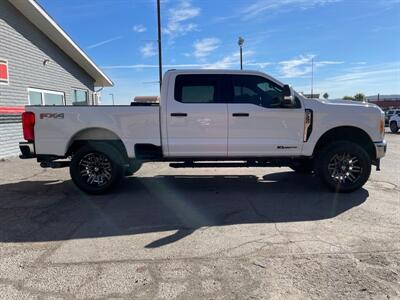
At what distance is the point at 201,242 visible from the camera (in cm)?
434

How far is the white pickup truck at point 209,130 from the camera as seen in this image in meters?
6.44

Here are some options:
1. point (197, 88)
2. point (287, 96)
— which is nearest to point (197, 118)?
point (197, 88)

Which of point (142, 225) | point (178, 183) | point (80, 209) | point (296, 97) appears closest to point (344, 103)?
point (296, 97)

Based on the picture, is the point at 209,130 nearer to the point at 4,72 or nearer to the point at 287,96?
the point at 287,96

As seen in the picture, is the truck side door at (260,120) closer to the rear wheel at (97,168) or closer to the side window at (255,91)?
the side window at (255,91)

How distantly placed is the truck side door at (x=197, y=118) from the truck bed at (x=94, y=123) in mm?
320

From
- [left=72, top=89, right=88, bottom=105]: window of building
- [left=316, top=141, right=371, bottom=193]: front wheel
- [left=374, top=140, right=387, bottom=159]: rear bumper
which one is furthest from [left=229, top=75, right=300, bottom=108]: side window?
[left=72, top=89, right=88, bottom=105]: window of building

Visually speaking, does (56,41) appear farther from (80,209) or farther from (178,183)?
(80,209)

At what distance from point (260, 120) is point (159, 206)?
2332mm

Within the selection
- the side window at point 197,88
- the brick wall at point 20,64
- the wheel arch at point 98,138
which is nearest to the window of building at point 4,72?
the brick wall at point 20,64

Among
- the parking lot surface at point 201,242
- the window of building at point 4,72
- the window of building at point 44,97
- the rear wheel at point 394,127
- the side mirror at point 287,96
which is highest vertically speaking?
the window of building at point 4,72

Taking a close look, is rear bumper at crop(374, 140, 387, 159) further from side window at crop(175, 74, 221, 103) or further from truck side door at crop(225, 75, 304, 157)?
side window at crop(175, 74, 221, 103)

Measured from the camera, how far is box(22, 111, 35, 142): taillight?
6.41 metres

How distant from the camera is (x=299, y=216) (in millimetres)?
5363
